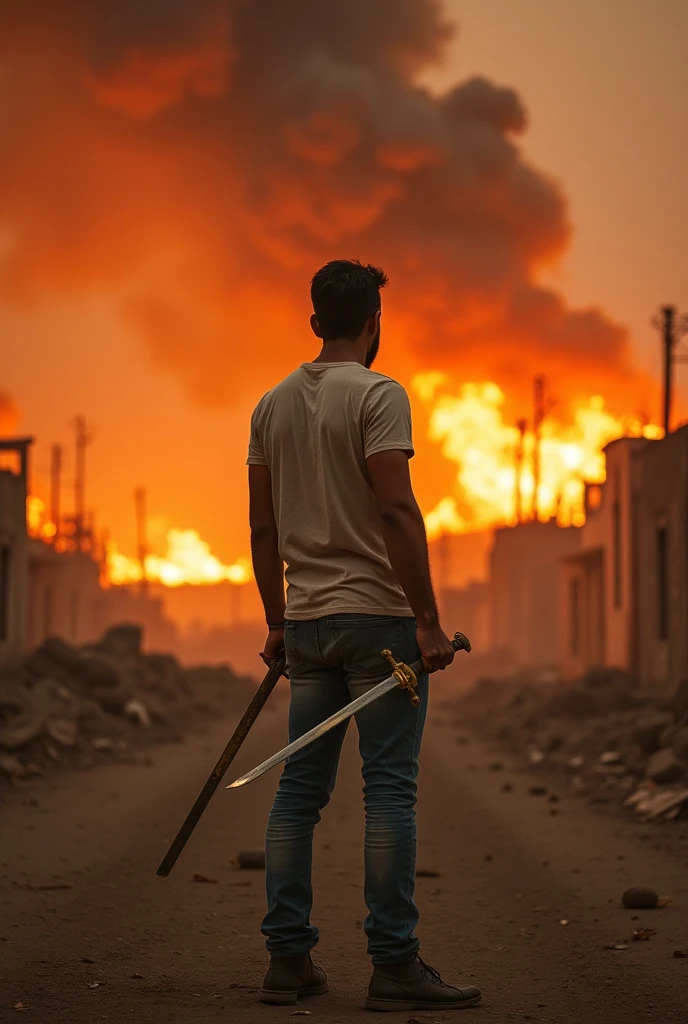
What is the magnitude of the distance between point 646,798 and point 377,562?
8.01m

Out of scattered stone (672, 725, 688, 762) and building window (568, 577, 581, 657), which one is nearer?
scattered stone (672, 725, 688, 762)

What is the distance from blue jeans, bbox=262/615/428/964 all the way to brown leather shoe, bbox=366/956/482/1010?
4 centimetres

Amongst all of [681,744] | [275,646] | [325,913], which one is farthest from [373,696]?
[681,744]

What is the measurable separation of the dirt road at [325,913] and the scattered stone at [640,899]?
0.12 metres

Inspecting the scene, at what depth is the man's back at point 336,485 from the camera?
4.22 meters

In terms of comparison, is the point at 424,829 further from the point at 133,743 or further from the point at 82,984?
the point at 133,743

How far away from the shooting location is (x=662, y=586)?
967 inches

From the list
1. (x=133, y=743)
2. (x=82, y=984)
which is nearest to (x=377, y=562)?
(x=82, y=984)

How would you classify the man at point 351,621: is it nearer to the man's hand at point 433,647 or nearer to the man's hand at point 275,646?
the man's hand at point 433,647

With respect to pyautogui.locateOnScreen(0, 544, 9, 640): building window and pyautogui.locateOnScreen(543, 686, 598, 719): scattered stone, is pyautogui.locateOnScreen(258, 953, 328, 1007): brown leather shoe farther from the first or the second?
pyautogui.locateOnScreen(0, 544, 9, 640): building window

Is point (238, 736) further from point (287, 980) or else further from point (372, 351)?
point (372, 351)

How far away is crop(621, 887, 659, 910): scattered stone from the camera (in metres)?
6.48

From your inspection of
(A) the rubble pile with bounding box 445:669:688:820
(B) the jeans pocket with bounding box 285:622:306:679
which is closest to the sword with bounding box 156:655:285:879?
(B) the jeans pocket with bounding box 285:622:306:679

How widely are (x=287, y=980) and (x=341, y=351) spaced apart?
2.06 m
